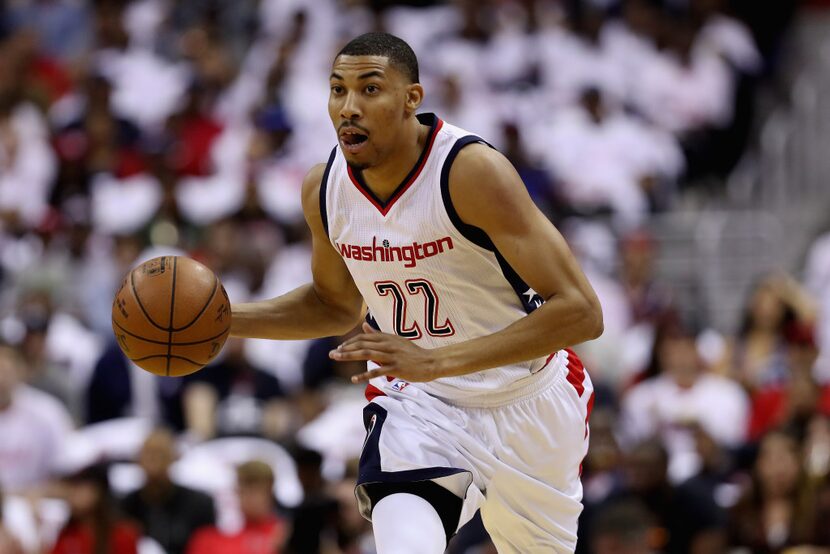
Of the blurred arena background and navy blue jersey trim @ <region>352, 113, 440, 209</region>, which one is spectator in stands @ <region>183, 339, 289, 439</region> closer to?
the blurred arena background

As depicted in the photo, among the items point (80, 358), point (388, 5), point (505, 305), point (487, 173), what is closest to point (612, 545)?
point (505, 305)

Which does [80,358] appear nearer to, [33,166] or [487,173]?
[33,166]

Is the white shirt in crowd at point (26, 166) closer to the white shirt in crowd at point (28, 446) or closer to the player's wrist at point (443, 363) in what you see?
the white shirt in crowd at point (28, 446)

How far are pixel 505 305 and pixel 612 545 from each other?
8.42 feet

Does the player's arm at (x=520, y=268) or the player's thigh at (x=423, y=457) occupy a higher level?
the player's arm at (x=520, y=268)

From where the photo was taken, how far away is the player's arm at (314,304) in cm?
563

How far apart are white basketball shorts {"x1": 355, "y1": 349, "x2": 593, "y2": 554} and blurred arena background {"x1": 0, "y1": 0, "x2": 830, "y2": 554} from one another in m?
2.01

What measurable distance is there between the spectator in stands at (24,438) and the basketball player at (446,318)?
4626 millimetres

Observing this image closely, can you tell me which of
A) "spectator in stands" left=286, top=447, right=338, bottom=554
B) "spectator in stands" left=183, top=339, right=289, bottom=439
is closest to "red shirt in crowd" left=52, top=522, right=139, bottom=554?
"spectator in stands" left=286, top=447, right=338, bottom=554

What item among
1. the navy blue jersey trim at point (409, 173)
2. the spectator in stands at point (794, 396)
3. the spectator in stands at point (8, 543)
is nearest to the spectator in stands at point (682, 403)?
Answer: the spectator in stands at point (794, 396)

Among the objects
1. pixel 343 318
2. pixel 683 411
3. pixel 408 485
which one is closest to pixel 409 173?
pixel 343 318

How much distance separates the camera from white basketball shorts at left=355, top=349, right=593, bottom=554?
17.1 ft

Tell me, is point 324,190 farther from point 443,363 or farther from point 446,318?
point 443,363

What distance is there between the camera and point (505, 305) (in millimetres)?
5324
